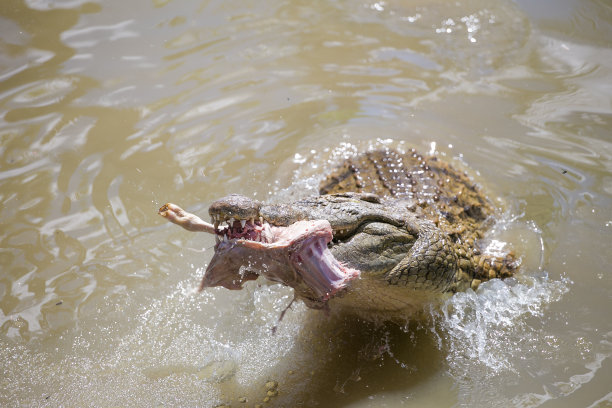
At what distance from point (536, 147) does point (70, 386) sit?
4.41 m

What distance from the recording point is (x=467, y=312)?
3486 mm

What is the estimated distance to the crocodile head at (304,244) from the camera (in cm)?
266

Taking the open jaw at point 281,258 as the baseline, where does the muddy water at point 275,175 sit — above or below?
below

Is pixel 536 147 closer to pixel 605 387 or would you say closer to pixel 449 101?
pixel 449 101

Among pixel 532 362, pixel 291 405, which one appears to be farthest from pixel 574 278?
pixel 291 405

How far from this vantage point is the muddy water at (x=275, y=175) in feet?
10.5

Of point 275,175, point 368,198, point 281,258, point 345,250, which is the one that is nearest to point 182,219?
point 281,258

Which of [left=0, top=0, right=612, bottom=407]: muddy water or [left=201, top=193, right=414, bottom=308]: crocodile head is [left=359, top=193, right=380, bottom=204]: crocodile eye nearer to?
[left=201, top=193, right=414, bottom=308]: crocodile head

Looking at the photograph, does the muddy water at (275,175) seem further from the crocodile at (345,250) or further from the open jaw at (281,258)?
the open jaw at (281,258)

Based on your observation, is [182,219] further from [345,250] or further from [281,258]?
[345,250]

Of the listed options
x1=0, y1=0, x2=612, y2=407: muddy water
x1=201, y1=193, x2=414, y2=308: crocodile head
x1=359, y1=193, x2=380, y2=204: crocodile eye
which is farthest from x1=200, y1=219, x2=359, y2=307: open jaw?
x1=0, y1=0, x2=612, y2=407: muddy water

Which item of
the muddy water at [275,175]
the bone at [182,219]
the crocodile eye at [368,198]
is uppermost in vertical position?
the bone at [182,219]

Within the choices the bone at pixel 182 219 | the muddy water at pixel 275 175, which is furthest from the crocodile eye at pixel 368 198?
the bone at pixel 182 219

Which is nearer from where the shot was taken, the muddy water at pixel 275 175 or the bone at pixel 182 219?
the bone at pixel 182 219
